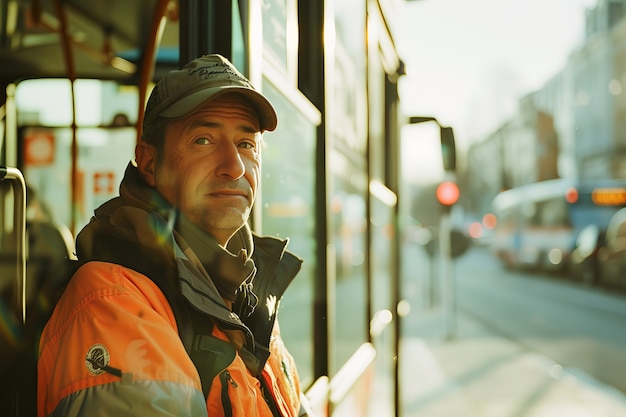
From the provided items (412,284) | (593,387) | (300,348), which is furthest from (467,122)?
(300,348)

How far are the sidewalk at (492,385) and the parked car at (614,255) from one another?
1020cm

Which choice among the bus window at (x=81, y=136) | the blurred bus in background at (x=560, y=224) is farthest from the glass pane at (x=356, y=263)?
the blurred bus in background at (x=560, y=224)

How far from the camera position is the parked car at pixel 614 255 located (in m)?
19.7

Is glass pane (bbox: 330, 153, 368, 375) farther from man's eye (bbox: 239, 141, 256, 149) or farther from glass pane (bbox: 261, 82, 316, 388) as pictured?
man's eye (bbox: 239, 141, 256, 149)

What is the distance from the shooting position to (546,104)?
158ft

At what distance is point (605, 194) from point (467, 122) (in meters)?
57.3

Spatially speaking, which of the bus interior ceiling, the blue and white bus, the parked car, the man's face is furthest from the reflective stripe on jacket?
the blue and white bus

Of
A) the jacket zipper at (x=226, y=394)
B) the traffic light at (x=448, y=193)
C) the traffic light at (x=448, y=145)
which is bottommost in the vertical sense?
the jacket zipper at (x=226, y=394)

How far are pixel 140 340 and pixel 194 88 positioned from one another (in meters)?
0.48

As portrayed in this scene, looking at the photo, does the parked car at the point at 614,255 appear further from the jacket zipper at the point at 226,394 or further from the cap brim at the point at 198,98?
the jacket zipper at the point at 226,394

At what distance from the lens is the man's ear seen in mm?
1438

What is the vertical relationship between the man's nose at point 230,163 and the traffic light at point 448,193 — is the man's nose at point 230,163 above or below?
below

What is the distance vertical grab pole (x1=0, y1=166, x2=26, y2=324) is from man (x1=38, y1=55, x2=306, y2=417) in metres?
0.26

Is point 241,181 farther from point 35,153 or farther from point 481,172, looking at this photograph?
point 481,172
